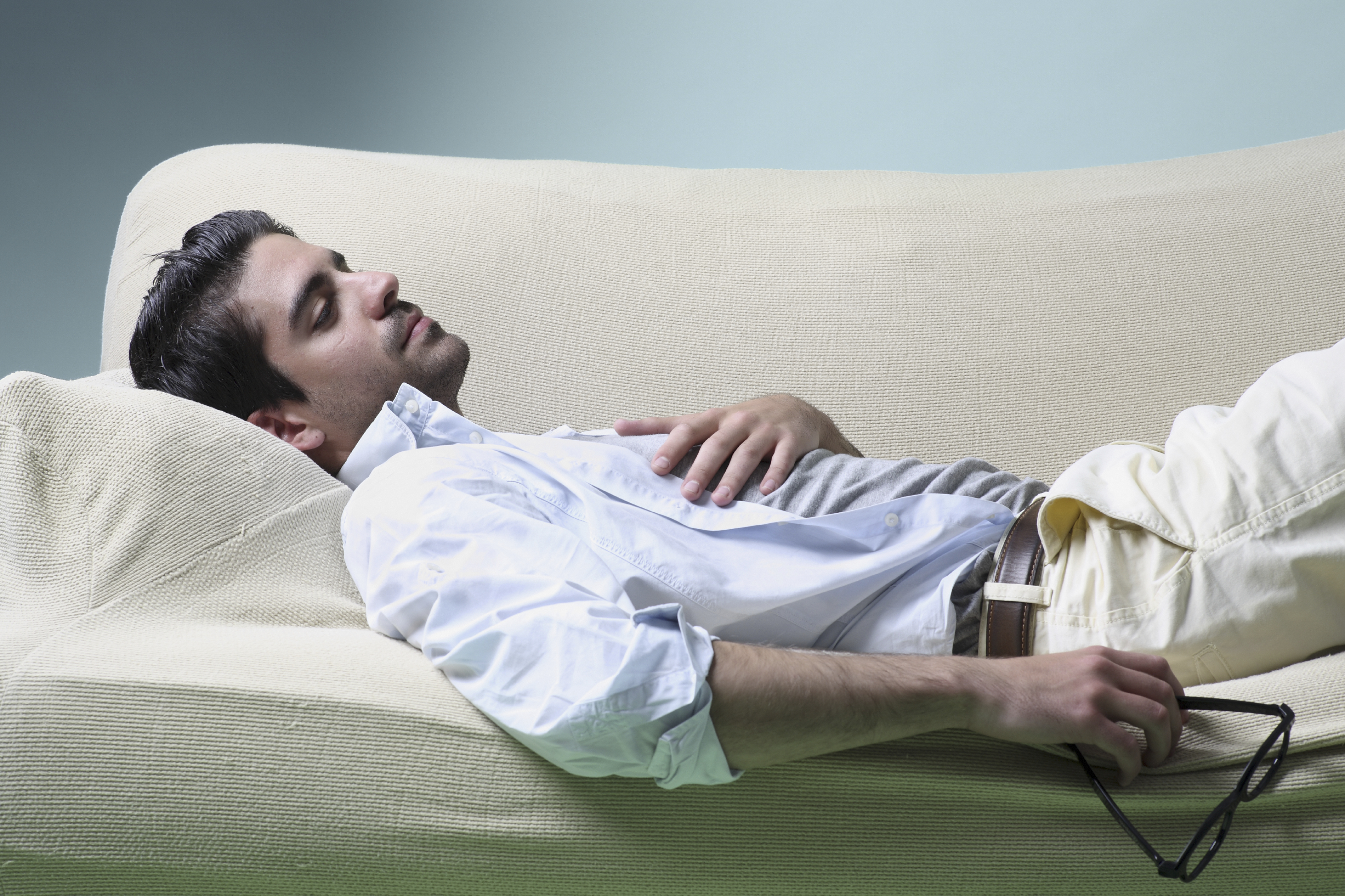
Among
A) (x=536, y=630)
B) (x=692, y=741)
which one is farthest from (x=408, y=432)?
(x=692, y=741)

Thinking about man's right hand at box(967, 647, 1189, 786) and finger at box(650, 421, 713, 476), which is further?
finger at box(650, 421, 713, 476)

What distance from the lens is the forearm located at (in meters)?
0.81

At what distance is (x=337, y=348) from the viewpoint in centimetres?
134

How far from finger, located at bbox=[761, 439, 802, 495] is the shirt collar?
308 millimetres

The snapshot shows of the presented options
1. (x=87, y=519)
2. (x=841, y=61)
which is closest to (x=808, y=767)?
(x=87, y=519)

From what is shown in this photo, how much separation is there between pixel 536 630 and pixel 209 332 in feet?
2.53

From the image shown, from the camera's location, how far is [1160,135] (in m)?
2.33

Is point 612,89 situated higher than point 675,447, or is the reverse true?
point 612,89

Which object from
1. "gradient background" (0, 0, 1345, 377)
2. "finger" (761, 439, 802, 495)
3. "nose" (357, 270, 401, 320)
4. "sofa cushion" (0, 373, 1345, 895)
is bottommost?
"sofa cushion" (0, 373, 1345, 895)

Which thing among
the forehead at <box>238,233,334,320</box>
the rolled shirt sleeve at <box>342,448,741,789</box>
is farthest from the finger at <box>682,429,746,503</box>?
Answer: the forehead at <box>238,233,334,320</box>

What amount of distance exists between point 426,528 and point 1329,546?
0.80 m

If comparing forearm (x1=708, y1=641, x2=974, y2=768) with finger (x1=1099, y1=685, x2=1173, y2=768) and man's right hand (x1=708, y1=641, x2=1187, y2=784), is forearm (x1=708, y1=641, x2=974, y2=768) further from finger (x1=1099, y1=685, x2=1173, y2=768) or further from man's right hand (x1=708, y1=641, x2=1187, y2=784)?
finger (x1=1099, y1=685, x2=1173, y2=768)

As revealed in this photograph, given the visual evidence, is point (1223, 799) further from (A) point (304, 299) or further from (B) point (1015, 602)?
(A) point (304, 299)

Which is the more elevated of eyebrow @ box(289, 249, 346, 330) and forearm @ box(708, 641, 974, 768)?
eyebrow @ box(289, 249, 346, 330)
